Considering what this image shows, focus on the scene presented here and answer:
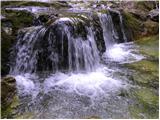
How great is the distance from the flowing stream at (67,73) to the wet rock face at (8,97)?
137 mm

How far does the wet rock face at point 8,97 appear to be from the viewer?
3.97 metres

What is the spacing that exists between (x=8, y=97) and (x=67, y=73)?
1.61 meters

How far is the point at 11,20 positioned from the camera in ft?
20.8

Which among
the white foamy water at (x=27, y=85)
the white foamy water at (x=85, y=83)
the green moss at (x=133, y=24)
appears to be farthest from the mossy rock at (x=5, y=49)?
the green moss at (x=133, y=24)

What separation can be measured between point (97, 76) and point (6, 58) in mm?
2131

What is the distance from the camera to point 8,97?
171 inches

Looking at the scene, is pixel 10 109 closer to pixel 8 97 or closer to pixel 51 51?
pixel 8 97

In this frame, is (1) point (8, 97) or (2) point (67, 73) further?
(2) point (67, 73)

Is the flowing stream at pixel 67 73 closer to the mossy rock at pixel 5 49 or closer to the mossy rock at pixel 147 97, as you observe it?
the mossy rock at pixel 5 49

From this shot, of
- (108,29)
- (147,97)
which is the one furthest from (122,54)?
(147,97)

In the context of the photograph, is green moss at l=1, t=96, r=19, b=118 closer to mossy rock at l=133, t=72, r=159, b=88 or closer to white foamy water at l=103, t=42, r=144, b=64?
mossy rock at l=133, t=72, r=159, b=88

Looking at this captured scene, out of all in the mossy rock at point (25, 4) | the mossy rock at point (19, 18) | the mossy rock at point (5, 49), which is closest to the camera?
the mossy rock at point (5, 49)

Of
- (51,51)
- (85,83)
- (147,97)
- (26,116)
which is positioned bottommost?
(26,116)

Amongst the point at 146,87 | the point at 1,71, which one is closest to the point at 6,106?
the point at 1,71
